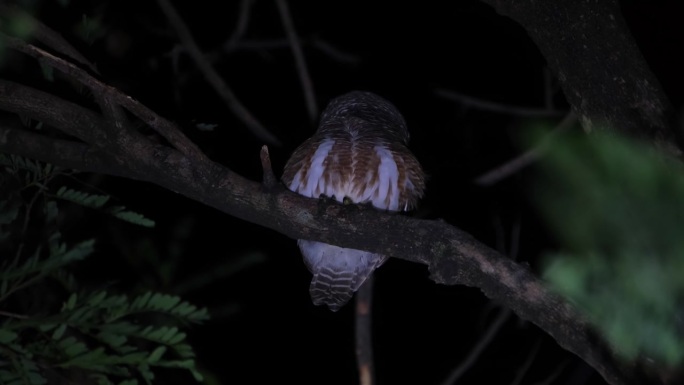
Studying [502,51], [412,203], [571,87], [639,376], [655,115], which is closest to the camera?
[639,376]

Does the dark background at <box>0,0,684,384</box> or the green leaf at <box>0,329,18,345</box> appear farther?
the dark background at <box>0,0,684,384</box>

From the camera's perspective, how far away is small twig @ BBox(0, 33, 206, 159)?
2354mm

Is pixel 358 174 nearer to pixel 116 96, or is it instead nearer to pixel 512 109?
pixel 116 96

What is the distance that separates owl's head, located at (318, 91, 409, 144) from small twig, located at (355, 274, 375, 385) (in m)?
1.23

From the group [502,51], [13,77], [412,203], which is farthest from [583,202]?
[502,51]

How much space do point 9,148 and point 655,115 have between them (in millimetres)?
2010

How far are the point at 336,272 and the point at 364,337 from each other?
62.0 inches

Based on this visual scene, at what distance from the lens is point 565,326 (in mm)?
1861

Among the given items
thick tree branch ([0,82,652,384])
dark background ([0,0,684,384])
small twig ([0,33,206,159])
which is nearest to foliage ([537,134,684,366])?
thick tree branch ([0,82,652,384])

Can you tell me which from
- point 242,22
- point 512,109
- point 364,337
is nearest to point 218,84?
point 242,22

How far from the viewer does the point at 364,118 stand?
3.97 metres

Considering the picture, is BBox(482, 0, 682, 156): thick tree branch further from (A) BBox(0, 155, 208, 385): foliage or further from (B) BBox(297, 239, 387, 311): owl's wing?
(B) BBox(297, 239, 387, 311): owl's wing

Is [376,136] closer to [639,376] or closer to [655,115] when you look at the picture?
[655,115]

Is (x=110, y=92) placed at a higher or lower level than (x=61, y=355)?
higher
